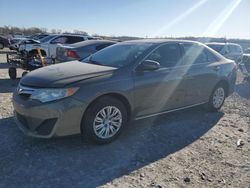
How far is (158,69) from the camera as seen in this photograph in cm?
518

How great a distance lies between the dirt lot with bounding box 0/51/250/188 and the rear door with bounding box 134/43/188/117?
0.48m

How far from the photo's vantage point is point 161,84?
5184 mm

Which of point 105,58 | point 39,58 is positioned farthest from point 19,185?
point 39,58

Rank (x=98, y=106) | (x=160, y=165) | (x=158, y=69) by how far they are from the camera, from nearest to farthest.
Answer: (x=160, y=165) < (x=98, y=106) < (x=158, y=69)

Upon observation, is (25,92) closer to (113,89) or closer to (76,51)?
(113,89)

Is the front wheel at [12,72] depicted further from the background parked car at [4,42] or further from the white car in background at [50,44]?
the background parked car at [4,42]

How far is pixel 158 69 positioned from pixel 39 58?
6.09 metres

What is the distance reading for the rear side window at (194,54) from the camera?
19.3 ft

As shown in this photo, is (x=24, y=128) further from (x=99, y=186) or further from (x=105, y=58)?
(x=105, y=58)

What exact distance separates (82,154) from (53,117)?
0.69 m

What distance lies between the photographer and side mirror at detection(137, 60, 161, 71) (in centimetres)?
485

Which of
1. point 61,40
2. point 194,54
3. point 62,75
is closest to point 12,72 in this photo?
point 61,40

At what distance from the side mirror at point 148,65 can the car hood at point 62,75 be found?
0.48 metres

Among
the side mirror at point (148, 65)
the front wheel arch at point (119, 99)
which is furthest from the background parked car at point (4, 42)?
the front wheel arch at point (119, 99)
